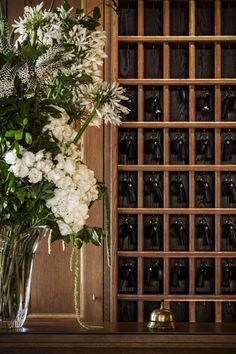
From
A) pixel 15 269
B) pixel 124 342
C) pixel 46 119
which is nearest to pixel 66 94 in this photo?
pixel 46 119

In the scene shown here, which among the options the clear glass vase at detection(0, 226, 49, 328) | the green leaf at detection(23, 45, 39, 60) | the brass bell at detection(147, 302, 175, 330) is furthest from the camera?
the brass bell at detection(147, 302, 175, 330)

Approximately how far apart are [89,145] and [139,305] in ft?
3.24

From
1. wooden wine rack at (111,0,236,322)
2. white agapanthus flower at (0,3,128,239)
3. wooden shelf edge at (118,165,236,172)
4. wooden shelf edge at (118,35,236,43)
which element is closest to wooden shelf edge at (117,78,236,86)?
wooden wine rack at (111,0,236,322)

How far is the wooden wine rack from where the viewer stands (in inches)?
177

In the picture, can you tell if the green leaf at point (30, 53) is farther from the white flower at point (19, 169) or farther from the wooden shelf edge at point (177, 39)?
the wooden shelf edge at point (177, 39)

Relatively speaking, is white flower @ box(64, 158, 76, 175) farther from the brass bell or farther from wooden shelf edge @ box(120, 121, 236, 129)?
wooden shelf edge @ box(120, 121, 236, 129)

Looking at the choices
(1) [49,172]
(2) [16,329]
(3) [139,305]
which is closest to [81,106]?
(1) [49,172]

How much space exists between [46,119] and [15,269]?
481 mm

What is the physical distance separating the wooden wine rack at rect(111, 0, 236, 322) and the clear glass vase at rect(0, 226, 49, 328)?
2046mm

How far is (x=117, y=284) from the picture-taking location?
178 inches

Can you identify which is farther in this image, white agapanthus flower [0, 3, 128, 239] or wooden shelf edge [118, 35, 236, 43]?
wooden shelf edge [118, 35, 236, 43]

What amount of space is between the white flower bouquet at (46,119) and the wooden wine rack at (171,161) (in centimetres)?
208

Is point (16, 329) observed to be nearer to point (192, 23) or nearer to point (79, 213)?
point (79, 213)

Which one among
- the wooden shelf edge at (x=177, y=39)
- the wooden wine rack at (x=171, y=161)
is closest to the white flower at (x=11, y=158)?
the wooden wine rack at (x=171, y=161)
